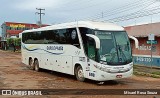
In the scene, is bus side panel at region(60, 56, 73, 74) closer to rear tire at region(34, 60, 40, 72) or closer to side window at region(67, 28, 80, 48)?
side window at region(67, 28, 80, 48)

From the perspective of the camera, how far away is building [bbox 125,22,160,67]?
30.0m

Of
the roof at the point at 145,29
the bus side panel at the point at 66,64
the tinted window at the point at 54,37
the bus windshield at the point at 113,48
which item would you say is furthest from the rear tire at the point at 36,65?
the roof at the point at 145,29

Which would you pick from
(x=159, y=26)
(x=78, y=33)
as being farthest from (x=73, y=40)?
(x=159, y=26)

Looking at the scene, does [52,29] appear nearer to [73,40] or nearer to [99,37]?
[73,40]

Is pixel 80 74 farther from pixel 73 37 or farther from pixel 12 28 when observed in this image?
pixel 12 28

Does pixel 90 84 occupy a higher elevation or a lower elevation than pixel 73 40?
lower

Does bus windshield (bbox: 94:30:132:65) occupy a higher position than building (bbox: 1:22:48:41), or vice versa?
building (bbox: 1:22:48:41)

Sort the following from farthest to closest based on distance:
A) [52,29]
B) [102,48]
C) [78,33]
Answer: [52,29]
[78,33]
[102,48]

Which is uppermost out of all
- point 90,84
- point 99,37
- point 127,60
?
point 99,37

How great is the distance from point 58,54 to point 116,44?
5076 millimetres

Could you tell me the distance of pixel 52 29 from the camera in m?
21.1

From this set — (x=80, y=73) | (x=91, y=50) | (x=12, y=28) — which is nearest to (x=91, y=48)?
(x=91, y=50)

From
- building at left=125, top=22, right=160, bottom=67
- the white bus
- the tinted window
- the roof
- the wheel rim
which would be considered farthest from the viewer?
the roof

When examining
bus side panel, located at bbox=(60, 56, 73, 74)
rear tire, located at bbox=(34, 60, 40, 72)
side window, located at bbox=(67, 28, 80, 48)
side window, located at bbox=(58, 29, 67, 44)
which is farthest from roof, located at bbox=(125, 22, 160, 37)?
side window, located at bbox=(67, 28, 80, 48)
